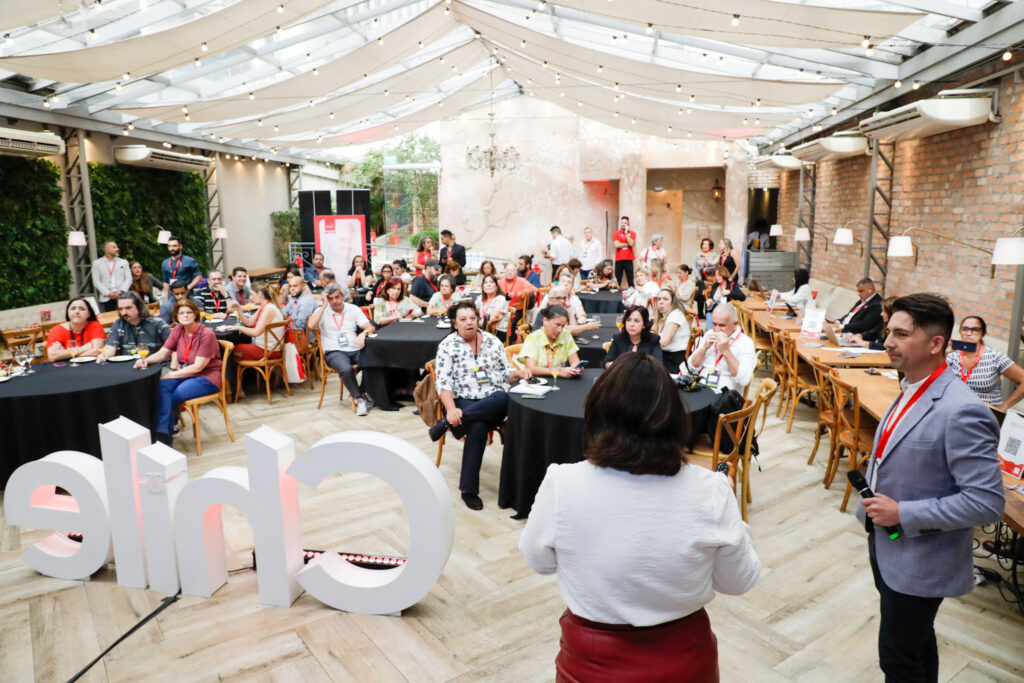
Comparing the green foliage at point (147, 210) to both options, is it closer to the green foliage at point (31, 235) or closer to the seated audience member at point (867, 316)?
the green foliage at point (31, 235)

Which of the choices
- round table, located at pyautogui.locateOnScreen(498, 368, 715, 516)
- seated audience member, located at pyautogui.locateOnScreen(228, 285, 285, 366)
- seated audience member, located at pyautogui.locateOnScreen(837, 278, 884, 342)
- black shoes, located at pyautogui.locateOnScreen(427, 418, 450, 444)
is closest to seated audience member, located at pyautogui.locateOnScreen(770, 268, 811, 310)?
seated audience member, located at pyautogui.locateOnScreen(837, 278, 884, 342)

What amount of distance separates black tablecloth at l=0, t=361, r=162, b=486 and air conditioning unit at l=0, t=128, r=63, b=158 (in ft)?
16.7

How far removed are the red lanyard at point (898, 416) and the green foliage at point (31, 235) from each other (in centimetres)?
1075

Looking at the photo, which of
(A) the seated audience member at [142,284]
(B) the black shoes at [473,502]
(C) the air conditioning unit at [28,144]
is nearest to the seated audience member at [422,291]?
Result: (B) the black shoes at [473,502]

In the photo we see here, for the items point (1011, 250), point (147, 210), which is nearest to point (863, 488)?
point (1011, 250)

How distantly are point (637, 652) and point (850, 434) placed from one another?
3.82 meters

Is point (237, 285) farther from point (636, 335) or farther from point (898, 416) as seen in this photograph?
point (898, 416)

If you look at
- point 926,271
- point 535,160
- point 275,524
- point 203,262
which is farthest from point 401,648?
point 535,160

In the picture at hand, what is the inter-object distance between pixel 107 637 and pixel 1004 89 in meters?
7.84

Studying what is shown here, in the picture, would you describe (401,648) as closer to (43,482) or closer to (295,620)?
(295,620)

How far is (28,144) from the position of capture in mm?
8859

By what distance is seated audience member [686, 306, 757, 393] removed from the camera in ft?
15.4

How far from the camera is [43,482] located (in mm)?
3510

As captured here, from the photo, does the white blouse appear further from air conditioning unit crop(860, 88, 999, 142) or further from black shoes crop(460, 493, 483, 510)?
air conditioning unit crop(860, 88, 999, 142)
